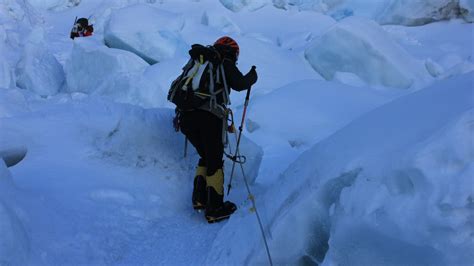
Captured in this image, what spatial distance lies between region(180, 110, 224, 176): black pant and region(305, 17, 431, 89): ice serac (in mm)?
5220

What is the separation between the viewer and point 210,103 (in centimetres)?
318

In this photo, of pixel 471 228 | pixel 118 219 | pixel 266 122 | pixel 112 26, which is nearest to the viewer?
pixel 471 228

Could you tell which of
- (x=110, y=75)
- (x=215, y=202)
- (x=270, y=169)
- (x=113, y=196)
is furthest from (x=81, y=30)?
(x=215, y=202)

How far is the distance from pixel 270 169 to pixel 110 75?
14.6 ft

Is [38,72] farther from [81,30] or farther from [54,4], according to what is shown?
[54,4]

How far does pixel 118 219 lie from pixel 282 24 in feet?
34.9

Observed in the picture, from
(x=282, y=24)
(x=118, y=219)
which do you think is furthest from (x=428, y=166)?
(x=282, y=24)

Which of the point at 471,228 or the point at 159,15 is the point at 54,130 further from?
the point at 159,15

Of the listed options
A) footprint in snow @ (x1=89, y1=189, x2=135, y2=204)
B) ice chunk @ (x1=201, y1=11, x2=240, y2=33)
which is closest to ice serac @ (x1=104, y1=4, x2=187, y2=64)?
ice chunk @ (x1=201, y1=11, x2=240, y2=33)

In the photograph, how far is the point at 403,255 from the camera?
1802 mm

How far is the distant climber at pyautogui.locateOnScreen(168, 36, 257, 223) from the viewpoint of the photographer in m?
3.17

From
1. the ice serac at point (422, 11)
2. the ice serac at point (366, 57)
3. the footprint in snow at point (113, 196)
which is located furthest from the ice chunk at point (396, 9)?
the footprint in snow at point (113, 196)

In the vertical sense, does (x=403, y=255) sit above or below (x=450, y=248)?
below

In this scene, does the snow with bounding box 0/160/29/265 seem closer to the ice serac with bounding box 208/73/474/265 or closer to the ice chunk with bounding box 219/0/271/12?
the ice serac with bounding box 208/73/474/265
